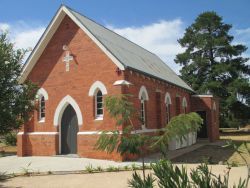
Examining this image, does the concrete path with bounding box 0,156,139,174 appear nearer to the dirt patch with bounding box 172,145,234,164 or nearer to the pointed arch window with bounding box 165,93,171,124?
the dirt patch with bounding box 172,145,234,164

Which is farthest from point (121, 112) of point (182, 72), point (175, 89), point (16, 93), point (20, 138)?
point (182, 72)

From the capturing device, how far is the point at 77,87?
18.4 meters

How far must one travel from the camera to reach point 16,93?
10297mm

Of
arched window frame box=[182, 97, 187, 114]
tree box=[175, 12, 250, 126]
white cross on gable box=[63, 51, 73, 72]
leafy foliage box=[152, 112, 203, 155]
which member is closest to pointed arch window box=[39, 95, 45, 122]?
white cross on gable box=[63, 51, 73, 72]

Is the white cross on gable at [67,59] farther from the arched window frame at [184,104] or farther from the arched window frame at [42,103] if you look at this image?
the arched window frame at [184,104]

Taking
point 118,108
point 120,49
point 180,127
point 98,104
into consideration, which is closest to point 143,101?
point 98,104

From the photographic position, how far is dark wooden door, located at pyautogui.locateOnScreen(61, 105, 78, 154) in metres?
18.9

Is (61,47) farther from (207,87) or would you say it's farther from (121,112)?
(207,87)

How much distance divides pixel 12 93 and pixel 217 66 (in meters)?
35.3

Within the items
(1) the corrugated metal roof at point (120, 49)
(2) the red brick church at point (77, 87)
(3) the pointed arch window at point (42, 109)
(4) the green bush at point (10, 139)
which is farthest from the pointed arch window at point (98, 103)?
(4) the green bush at point (10, 139)

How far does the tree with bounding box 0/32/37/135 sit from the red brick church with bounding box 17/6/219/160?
6.47m

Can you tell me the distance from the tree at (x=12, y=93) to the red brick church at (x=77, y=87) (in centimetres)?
647

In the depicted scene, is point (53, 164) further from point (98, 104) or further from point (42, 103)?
point (42, 103)

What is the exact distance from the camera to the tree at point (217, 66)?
41031mm
